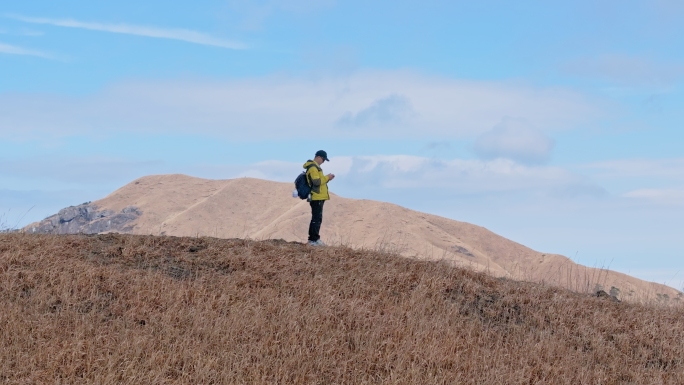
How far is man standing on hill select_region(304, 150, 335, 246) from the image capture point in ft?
47.5

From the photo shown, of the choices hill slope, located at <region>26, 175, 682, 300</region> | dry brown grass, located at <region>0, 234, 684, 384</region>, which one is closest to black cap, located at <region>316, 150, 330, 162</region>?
dry brown grass, located at <region>0, 234, 684, 384</region>

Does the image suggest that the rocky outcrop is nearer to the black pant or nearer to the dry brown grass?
the black pant

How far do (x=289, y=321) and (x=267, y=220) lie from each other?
146ft

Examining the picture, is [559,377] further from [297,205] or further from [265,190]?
[265,190]

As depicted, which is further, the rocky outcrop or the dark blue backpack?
the rocky outcrop

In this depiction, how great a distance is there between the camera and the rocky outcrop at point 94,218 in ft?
167

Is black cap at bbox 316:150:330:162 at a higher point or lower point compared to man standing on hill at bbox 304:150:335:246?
higher

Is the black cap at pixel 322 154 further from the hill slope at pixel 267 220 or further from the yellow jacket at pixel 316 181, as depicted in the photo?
the hill slope at pixel 267 220

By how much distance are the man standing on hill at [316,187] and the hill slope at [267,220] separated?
85.0 feet

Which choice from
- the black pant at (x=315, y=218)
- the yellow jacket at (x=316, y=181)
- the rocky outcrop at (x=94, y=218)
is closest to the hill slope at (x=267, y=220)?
the rocky outcrop at (x=94, y=218)

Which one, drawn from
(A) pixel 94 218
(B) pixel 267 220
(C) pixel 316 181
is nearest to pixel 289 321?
(C) pixel 316 181

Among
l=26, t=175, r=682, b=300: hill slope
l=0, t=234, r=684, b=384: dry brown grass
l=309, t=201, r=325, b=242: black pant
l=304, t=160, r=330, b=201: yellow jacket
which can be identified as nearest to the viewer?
l=0, t=234, r=684, b=384: dry brown grass

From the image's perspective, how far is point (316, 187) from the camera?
14.5m

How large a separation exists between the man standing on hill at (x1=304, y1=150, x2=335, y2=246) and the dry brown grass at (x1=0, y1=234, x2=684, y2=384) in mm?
1222
